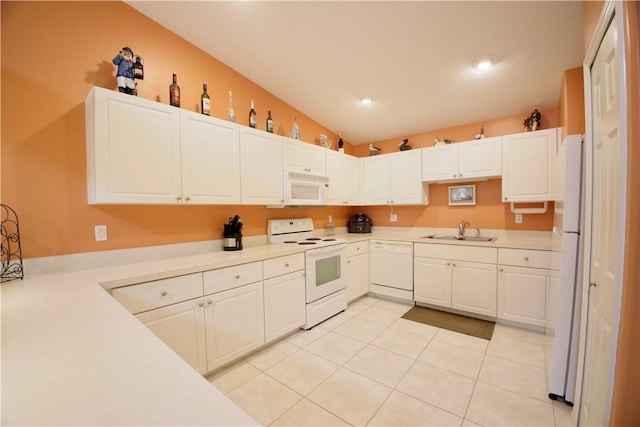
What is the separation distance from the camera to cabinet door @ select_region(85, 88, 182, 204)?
5.58ft

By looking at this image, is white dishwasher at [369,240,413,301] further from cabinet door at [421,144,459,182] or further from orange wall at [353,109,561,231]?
cabinet door at [421,144,459,182]

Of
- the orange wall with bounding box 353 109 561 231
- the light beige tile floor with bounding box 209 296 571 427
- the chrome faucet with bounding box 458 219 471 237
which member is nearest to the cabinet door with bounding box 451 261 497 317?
the light beige tile floor with bounding box 209 296 571 427

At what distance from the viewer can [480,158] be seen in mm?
3105

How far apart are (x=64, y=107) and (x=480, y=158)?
3902 mm

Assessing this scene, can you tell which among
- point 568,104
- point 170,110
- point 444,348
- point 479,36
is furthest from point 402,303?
point 170,110

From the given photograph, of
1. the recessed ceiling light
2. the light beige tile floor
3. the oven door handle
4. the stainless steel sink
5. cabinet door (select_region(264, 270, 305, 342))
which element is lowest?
the light beige tile floor

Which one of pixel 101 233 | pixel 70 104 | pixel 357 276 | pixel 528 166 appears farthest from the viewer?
pixel 357 276

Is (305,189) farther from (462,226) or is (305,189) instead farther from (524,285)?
(524,285)

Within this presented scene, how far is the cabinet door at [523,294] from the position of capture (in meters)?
2.55

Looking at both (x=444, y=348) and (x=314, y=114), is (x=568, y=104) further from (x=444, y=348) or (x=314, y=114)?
(x=314, y=114)

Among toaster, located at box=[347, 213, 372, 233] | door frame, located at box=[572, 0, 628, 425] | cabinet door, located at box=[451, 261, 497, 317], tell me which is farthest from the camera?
toaster, located at box=[347, 213, 372, 233]

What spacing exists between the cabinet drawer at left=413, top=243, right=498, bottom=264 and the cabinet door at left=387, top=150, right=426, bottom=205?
2.32 ft

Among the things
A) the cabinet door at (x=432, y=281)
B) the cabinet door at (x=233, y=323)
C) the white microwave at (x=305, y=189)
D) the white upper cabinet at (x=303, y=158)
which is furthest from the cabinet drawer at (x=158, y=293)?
the cabinet door at (x=432, y=281)

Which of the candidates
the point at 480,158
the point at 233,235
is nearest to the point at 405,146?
the point at 480,158
